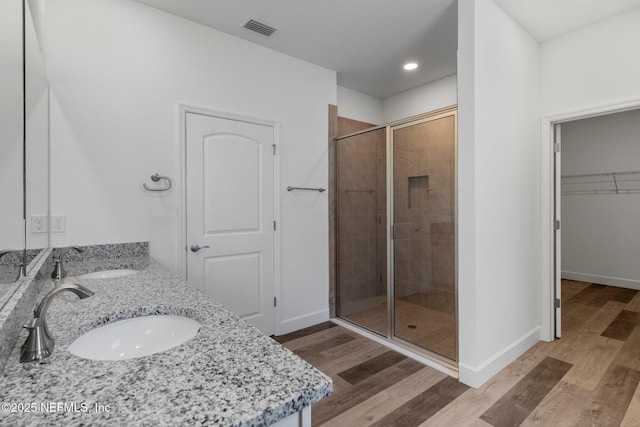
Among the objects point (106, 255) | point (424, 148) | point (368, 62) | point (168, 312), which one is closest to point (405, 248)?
point (424, 148)

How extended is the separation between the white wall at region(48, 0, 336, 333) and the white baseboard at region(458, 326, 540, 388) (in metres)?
1.55

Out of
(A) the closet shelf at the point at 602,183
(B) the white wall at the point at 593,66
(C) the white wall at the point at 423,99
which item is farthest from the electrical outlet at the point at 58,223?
(A) the closet shelf at the point at 602,183

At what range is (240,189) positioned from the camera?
106 inches

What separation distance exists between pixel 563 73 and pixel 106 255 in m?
3.86

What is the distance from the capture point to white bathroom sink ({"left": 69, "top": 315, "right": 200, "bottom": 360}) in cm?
100

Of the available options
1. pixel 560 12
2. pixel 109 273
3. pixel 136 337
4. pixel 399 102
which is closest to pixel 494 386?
pixel 136 337

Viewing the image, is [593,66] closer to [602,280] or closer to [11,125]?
[602,280]

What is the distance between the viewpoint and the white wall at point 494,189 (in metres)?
2.10

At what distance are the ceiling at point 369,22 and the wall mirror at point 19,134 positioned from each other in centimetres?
112

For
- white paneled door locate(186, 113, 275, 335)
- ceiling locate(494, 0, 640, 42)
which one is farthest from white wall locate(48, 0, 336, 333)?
ceiling locate(494, 0, 640, 42)

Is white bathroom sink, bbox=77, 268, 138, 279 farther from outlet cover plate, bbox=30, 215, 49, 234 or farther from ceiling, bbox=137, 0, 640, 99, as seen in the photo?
ceiling, bbox=137, 0, 640, 99

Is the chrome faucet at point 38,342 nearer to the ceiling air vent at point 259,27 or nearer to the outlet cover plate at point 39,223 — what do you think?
the outlet cover plate at point 39,223

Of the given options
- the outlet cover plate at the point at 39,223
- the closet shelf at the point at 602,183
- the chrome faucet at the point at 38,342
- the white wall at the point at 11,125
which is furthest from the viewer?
the closet shelf at the point at 602,183

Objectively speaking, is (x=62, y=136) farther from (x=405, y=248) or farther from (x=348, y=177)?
(x=405, y=248)
